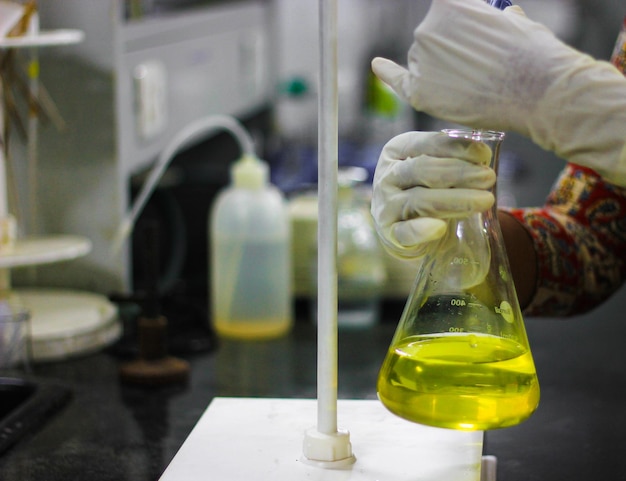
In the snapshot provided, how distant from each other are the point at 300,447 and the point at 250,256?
76 centimetres

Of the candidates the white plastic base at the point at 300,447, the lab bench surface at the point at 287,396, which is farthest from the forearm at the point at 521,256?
the white plastic base at the point at 300,447

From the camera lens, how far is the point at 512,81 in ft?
2.50

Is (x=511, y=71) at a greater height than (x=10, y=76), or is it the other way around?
(x=511, y=71)

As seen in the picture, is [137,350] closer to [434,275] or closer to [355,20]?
[434,275]

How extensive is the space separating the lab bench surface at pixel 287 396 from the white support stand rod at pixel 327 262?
0.84 ft

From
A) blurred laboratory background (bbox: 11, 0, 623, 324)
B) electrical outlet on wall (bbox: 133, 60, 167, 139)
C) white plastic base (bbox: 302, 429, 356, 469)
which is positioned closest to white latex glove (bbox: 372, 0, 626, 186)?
white plastic base (bbox: 302, 429, 356, 469)

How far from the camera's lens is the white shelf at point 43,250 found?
141cm

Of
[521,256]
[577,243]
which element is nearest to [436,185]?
[521,256]

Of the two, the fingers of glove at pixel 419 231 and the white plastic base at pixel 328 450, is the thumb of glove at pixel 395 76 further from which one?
the white plastic base at pixel 328 450

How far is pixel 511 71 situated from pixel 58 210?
1.14m

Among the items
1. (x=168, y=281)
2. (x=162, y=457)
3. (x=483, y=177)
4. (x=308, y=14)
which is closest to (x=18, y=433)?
(x=162, y=457)

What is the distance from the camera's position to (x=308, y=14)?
446cm

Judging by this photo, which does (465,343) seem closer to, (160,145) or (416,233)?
(416,233)

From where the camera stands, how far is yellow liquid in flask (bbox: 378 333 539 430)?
799mm
